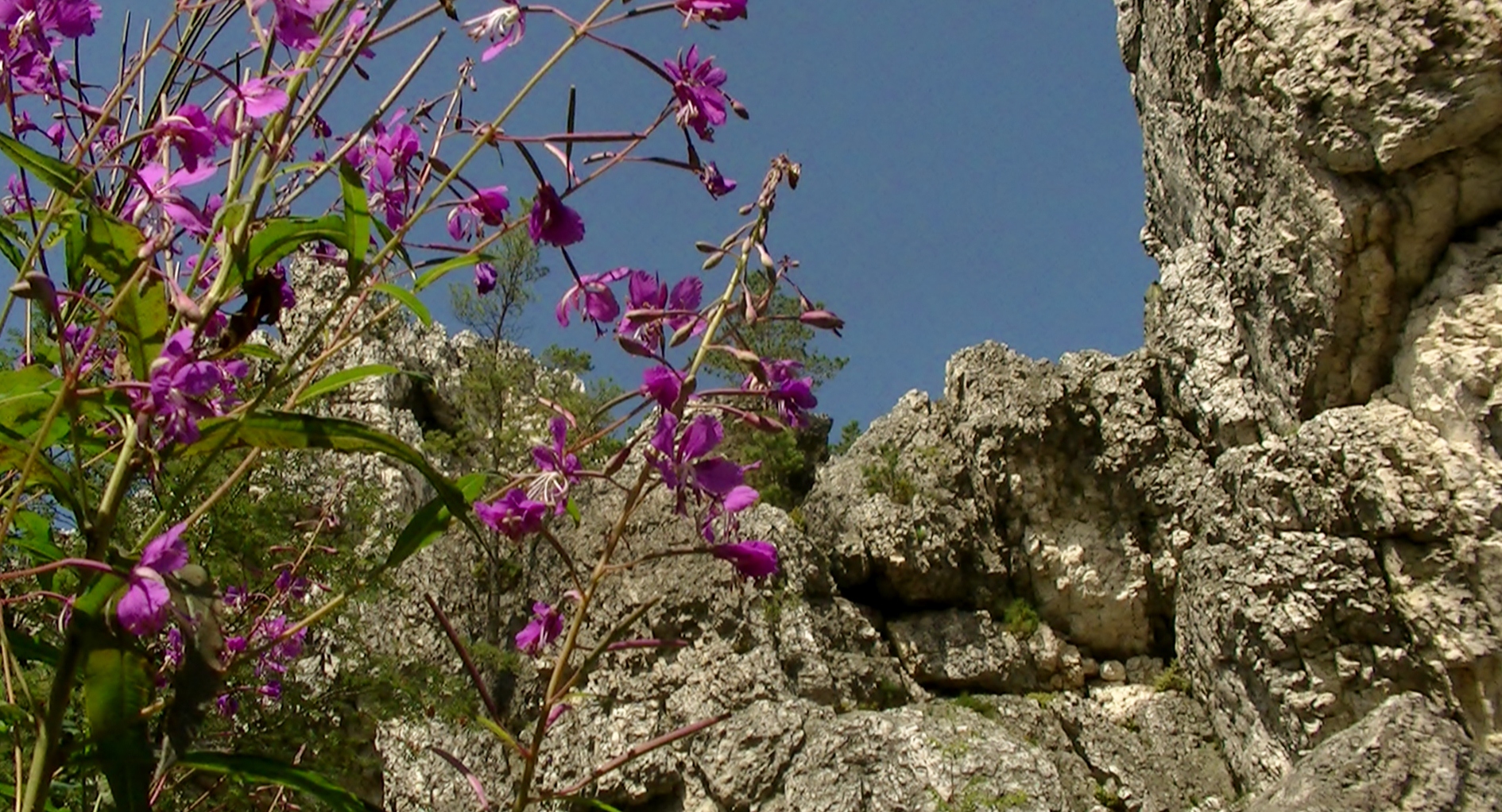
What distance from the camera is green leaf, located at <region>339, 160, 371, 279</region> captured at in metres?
0.88

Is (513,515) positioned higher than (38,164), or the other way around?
(38,164)

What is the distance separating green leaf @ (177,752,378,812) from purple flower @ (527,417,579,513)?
28 centimetres

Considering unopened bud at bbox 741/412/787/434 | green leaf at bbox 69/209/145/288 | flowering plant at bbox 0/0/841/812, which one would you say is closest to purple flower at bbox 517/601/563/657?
flowering plant at bbox 0/0/841/812

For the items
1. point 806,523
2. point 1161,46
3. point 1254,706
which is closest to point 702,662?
point 806,523

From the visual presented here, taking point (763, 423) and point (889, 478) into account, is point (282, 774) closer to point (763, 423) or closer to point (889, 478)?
point (763, 423)

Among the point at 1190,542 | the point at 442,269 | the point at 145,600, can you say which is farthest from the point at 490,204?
the point at 1190,542

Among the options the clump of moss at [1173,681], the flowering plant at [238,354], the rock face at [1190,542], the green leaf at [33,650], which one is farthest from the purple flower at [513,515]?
the clump of moss at [1173,681]

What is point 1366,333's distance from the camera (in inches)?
412

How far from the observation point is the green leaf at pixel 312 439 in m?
0.81

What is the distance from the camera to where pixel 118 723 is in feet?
2.26

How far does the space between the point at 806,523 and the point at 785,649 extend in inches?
100

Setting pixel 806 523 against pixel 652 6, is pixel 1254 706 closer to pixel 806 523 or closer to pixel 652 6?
pixel 806 523

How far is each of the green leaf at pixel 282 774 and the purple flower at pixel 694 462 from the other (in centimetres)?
32

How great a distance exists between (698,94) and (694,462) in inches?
13.3
